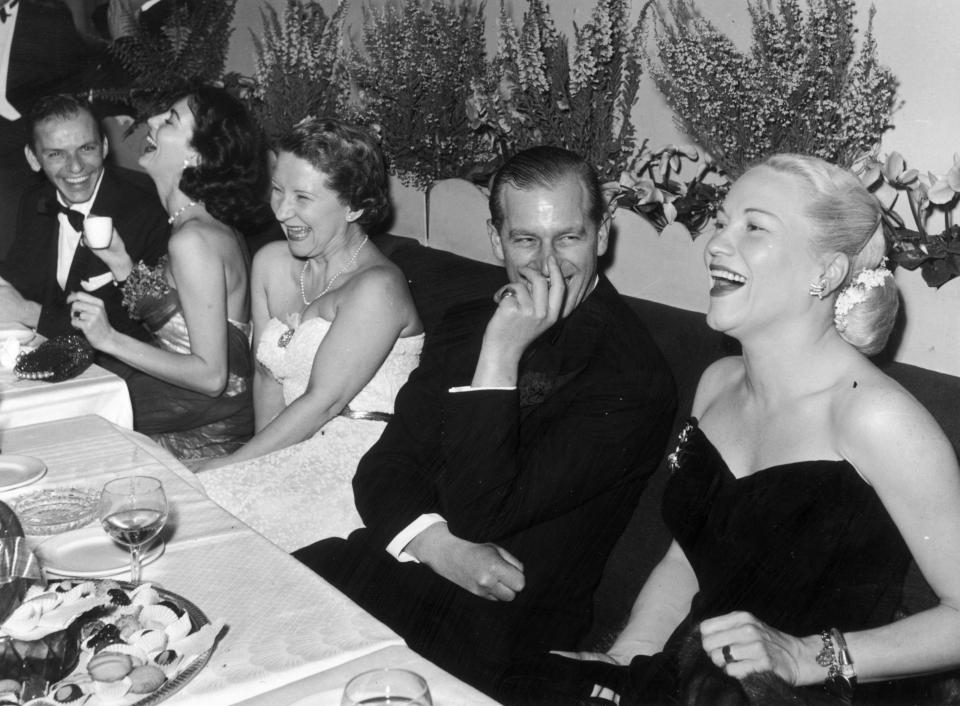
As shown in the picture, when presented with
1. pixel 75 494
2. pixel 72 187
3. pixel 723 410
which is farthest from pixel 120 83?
pixel 723 410

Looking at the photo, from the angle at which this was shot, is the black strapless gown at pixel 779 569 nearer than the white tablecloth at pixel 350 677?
No

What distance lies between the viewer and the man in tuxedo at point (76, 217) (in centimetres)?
341

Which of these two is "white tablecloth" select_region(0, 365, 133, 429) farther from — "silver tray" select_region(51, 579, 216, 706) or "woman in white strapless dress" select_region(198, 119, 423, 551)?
"silver tray" select_region(51, 579, 216, 706)

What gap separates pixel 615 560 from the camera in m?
2.23

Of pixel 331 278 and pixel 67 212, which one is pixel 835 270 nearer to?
pixel 331 278

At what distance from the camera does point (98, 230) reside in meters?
2.91

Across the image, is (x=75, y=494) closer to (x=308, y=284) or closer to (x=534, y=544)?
(x=534, y=544)

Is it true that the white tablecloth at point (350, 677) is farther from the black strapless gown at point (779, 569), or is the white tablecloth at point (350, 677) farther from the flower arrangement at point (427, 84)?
the flower arrangement at point (427, 84)

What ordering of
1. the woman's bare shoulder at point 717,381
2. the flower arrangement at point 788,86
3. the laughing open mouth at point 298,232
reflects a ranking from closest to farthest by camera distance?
the woman's bare shoulder at point 717,381 → the flower arrangement at point 788,86 → the laughing open mouth at point 298,232

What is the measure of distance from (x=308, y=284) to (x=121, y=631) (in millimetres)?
1817

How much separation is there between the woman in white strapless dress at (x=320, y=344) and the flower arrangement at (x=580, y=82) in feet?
1.71

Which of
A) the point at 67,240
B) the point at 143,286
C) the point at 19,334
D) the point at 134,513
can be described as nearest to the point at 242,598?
the point at 134,513

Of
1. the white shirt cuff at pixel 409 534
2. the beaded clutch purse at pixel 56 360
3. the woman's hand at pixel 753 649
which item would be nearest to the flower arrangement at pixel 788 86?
the white shirt cuff at pixel 409 534

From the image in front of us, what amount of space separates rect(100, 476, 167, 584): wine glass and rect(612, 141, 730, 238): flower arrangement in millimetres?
1667
